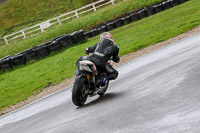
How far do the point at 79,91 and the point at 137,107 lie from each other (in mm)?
2140

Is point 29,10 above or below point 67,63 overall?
above

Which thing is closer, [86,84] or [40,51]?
[86,84]

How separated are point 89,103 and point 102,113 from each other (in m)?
1.83

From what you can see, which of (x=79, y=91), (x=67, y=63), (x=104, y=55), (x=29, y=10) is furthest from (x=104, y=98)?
(x=29, y=10)

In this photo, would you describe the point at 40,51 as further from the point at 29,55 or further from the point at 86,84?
the point at 86,84

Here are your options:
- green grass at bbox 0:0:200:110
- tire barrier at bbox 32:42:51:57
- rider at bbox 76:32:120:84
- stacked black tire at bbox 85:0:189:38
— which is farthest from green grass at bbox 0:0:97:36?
rider at bbox 76:32:120:84

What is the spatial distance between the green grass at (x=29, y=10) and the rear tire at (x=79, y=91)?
→ 140ft

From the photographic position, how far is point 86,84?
29.6 feet

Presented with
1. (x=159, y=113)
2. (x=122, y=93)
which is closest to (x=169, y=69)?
(x=122, y=93)

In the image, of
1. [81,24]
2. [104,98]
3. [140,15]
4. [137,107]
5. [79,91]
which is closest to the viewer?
[137,107]

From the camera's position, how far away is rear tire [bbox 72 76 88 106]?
873 cm

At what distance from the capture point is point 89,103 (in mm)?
9391

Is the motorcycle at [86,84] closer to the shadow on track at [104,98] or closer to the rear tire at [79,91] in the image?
the rear tire at [79,91]

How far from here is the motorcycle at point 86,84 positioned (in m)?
Answer: 8.78
